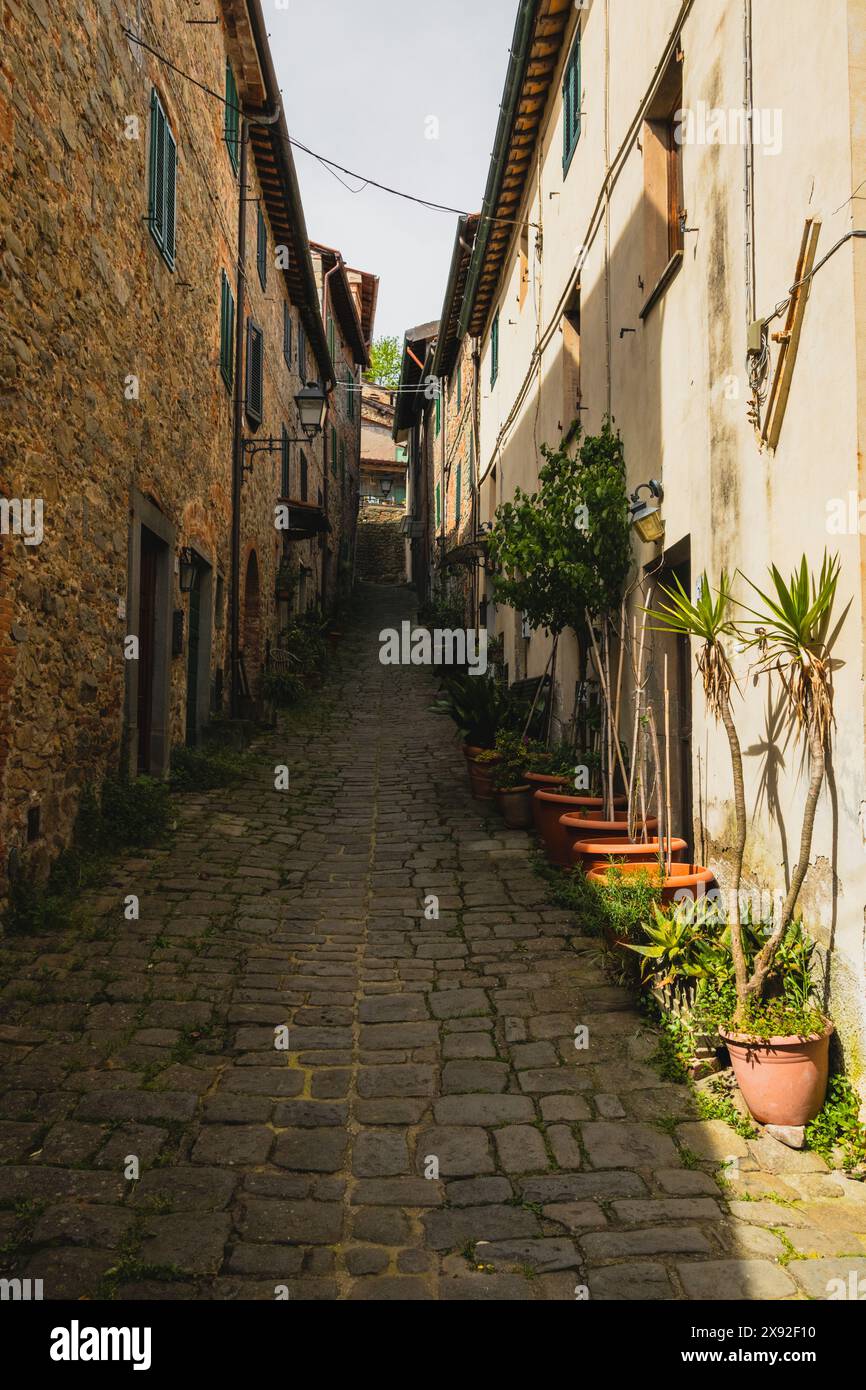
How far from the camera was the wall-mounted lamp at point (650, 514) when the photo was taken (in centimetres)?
616

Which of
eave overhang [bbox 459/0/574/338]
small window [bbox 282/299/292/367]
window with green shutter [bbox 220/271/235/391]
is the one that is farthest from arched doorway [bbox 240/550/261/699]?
eave overhang [bbox 459/0/574/338]

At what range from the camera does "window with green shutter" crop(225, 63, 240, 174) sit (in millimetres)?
11320

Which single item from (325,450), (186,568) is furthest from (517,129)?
(325,450)

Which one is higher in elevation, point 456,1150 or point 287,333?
point 287,333

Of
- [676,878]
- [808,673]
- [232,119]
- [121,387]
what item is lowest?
[676,878]

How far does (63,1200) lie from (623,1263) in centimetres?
178

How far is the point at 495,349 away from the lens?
15062 millimetres

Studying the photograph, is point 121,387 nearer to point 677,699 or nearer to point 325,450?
point 677,699

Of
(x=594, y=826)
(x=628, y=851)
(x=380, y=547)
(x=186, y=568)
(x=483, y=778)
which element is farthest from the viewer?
(x=380, y=547)

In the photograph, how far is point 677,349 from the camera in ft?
19.5

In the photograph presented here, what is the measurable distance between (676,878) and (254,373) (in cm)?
1063

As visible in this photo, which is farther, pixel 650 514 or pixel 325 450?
pixel 325 450

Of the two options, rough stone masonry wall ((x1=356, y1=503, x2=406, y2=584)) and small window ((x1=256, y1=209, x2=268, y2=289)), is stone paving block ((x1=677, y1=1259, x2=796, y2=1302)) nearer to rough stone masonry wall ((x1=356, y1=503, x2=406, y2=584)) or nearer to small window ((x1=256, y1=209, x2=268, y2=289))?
small window ((x1=256, y1=209, x2=268, y2=289))
